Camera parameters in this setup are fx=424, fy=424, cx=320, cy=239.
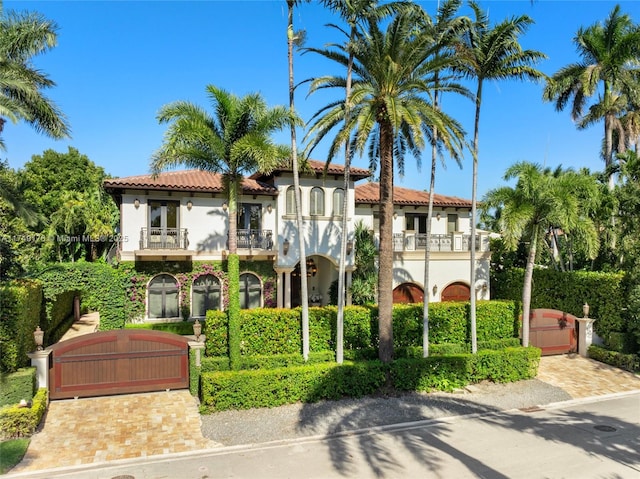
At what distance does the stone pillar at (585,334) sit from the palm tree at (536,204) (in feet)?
10.3

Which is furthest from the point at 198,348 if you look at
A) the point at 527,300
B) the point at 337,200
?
the point at 527,300

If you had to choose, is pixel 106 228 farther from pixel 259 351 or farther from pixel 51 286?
pixel 259 351

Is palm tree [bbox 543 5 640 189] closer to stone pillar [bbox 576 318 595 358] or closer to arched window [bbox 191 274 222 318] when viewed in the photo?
stone pillar [bbox 576 318 595 358]

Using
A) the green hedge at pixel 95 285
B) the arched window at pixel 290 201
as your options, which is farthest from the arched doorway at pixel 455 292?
the green hedge at pixel 95 285

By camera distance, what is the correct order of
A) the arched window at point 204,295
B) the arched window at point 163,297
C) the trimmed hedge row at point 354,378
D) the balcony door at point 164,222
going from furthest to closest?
the arched window at point 204,295, the arched window at point 163,297, the balcony door at point 164,222, the trimmed hedge row at point 354,378

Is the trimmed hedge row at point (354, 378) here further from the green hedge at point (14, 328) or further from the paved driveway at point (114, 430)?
the green hedge at point (14, 328)

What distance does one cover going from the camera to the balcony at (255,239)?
20750 mm

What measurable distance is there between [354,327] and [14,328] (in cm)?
1037

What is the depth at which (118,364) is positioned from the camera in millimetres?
13078

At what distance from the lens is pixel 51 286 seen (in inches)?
680

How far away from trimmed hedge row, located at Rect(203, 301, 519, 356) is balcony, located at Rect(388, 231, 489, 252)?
262 inches

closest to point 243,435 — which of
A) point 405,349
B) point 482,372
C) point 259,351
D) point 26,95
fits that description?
point 259,351

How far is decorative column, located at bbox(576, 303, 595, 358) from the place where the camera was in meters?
18.7

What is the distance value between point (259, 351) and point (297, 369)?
1.94m
